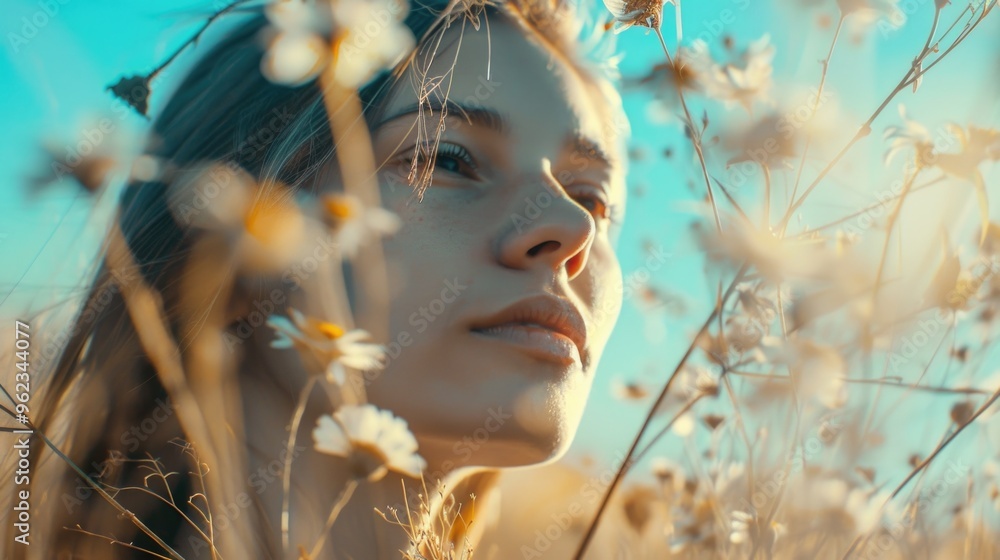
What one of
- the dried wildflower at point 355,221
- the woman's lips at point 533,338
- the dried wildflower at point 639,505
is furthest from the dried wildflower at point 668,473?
the dried wildflower at point 355,221

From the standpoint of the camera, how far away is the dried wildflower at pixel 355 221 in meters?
0.79

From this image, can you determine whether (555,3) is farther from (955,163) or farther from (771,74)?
(955,163)

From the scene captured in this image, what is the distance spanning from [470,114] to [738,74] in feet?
0.92

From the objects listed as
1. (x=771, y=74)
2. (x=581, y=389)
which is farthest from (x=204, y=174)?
(x=771, y=74)

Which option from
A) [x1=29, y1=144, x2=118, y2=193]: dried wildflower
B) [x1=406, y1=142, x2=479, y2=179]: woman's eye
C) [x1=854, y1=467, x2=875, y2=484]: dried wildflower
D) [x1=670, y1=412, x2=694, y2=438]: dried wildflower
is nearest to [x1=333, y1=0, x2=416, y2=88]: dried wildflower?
[x1=406, y1=142, x2=479, y2=179]: woman's eye

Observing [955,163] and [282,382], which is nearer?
[955,163]

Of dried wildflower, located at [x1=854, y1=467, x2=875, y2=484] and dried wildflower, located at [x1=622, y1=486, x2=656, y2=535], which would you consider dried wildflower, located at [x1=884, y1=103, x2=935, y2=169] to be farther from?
dried wildflower, located at [x1=622, y1=486, x2=656, y2=535]

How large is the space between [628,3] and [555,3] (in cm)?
44

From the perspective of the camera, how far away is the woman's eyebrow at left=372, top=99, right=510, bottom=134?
0.83 meters

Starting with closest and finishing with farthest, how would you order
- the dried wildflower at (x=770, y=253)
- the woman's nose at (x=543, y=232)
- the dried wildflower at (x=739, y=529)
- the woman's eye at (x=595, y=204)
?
1. the dried wildflower at (x=770, y=253)
2. the dried wildflower at (x=739, y=529)
3. the woman's nose at (x=543, y=232)
4. the woman's eye at (x=595, y=204)

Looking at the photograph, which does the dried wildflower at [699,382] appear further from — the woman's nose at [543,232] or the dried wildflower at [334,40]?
the dried wildflower at [334,40]

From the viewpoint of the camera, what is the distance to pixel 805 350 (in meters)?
0.63

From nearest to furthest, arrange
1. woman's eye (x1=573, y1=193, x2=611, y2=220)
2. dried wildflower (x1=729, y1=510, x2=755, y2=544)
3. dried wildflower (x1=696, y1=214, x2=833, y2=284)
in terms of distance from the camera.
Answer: dried wildflower (x1=696, y1=214, x2=833, y2=284)
dried wildflower (x1=729, y1=510, x2=755, y2=544)
woman's eye (x1=573, y1=193, x2=611, y2=220)

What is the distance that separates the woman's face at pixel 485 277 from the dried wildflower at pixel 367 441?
151 millimetres
